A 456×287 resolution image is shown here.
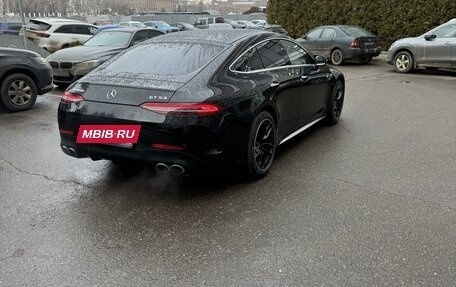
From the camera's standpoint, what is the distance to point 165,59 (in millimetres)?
4305

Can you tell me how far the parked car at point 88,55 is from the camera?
9.44m

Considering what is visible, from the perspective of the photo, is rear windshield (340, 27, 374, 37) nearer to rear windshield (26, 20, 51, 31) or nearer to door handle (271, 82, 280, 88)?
door handle (271, 82, 280, 88)

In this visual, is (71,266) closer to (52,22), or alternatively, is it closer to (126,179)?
(126,179)

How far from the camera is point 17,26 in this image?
1022 inches

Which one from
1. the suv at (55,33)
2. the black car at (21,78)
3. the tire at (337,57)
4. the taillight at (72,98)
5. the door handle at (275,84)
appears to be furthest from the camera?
the suv at (55,33)

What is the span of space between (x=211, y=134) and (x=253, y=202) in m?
0.76

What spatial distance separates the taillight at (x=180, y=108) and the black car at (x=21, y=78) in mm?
5033

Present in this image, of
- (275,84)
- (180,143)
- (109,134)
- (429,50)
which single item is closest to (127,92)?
(109,134)

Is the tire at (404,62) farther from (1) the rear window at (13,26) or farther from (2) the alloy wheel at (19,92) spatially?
(1) the rear window at (13,26)

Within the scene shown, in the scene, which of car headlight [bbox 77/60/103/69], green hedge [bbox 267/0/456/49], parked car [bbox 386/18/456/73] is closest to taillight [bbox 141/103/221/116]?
car headlight [bbox 77/60/103/69]

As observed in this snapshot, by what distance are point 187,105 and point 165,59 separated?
94cm

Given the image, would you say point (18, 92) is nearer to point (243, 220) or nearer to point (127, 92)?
point (127, 92)

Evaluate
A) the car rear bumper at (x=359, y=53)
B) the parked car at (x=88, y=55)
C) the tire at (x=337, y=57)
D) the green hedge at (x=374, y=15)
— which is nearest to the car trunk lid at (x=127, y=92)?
the parked car at (x=88, y=55)

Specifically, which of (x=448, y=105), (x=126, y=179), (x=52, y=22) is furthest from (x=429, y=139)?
(x=52, y=22)
